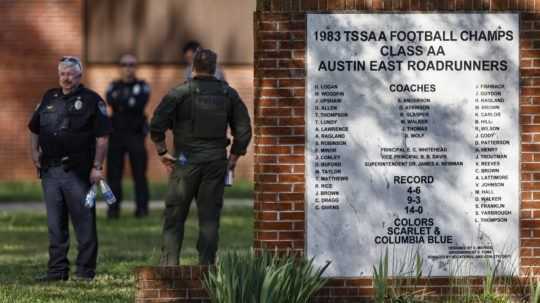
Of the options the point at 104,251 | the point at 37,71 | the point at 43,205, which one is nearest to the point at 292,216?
the point at 104,251

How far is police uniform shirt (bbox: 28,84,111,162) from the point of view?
1472 cm

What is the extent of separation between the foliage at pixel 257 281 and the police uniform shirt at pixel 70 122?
11.3ft

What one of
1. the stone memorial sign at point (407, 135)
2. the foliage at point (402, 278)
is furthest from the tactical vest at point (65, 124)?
the foliage at point (402, 278)

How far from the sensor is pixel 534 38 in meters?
12.1

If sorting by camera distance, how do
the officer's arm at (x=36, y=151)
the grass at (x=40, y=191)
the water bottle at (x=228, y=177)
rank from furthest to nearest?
the grass at (x=40, y=191) → the officer's arm at (x=36, y=151) → the water bottle at (x=228, y=177)

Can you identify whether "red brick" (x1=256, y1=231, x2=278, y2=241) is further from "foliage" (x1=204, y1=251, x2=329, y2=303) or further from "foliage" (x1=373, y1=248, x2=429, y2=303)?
"foliage" (x1=373, y1=248, x2=429, y2=303)

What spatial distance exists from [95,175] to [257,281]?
3.84 meters

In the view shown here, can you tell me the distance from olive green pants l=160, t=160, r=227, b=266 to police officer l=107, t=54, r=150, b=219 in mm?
8352

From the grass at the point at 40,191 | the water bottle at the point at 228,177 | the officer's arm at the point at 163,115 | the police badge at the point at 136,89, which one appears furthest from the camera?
the grass at the point at 40,191

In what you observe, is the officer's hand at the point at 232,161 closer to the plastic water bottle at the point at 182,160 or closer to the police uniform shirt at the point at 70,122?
the plastic water bottle at the point at 182,160

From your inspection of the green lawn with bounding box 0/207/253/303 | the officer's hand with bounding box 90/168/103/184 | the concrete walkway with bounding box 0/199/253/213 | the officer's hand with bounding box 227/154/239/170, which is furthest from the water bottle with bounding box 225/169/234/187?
the concrete walkway with bounding box 0/199/253/213

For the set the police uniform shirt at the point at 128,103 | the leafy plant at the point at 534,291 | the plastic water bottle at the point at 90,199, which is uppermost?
the police uniform shirt at the point at 128,103

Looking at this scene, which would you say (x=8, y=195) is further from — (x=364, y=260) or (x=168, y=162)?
(x=364, y=260)

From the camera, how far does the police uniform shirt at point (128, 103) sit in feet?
72.7
